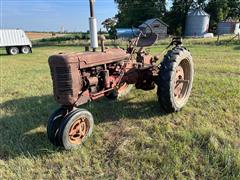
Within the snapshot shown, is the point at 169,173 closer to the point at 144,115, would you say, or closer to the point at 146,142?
the point at 146,142

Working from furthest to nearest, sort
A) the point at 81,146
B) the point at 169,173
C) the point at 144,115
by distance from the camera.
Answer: the point at 144,115 → the point at 81,146 → the point at 169,173

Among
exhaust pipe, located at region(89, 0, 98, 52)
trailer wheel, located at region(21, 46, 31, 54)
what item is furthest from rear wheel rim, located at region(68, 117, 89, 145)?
trailer wheel, located at region(21, 46, 31, 54)

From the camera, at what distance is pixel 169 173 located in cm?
269

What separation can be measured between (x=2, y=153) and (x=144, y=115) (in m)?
2.14

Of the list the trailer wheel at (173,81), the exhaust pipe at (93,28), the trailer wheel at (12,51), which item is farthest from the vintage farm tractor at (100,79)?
the trailer wheel at (12,51)

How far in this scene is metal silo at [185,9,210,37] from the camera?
3781cm

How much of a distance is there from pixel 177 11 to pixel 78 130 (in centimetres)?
4171

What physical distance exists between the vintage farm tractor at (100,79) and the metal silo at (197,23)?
36.4m

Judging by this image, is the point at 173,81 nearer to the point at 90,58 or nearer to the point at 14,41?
the point at 90,58

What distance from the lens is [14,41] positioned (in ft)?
77.7

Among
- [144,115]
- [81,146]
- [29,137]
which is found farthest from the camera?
[144,115]

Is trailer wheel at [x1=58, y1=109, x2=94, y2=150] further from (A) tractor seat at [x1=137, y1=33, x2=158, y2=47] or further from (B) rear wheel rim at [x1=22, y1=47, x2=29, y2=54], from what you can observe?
(B) rear wheel rim at [x1=22, y1=47, x2=29, y2=54]

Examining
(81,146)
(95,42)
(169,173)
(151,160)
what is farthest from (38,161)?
(95,42)

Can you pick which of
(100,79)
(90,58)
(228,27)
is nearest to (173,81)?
(100,79)
